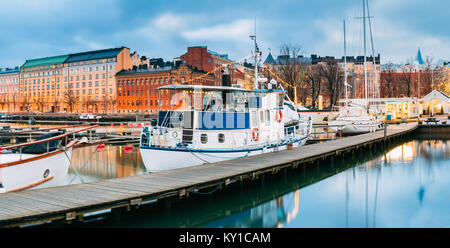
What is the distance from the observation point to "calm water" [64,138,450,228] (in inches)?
499

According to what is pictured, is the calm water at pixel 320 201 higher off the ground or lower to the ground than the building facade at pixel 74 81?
lower

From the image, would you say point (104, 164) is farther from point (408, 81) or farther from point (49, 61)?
point (49, 61)

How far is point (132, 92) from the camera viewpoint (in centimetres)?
10144

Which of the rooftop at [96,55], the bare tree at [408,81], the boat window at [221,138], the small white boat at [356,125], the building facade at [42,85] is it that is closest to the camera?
the boat window at [221,138]

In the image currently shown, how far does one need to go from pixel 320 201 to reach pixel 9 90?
146 meters

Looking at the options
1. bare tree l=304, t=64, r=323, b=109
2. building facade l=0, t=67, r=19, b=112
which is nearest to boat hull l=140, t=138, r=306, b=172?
bare tree l=304, t=64, r=323, b=109

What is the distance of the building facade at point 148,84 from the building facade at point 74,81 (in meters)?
3.47

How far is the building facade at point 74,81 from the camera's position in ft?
347

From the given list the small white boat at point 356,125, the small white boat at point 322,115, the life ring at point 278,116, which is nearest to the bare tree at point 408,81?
the small white boat at point 322,115

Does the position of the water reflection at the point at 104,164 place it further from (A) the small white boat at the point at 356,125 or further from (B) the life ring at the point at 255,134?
(A) the small white boat at the point at 356,125

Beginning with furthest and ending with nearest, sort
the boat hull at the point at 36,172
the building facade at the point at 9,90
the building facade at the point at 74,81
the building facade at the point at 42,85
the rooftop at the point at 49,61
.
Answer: the building facade at the point at 9,90, the rooftop at the point at 49,61, the building facade at the point at 42,85, the building facade at the point at 74,81, the boat hull at the point at 36,172

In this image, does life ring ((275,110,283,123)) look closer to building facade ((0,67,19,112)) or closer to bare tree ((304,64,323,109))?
bare tree ((304,64,323,109))

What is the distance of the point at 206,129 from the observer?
17.2 m
